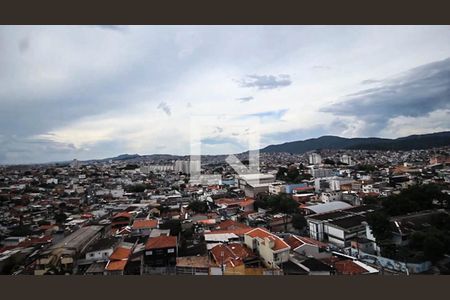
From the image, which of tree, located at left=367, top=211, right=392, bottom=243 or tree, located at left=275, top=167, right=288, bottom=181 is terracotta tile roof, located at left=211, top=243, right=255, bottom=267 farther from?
tree, located at left=275, top=167, right=288, bottom=181

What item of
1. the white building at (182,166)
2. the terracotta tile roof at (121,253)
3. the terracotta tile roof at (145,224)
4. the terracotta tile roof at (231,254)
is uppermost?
the white building at (182,166)

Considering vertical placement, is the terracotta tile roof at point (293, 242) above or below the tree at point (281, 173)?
below

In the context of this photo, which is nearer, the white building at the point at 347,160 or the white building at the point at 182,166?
the white building at the point at 182,166

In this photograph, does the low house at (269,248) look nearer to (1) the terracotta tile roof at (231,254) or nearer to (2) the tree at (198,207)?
(1) the terracotta tile roof at (231,254)

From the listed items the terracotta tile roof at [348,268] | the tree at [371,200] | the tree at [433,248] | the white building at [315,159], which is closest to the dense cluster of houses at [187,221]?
the terracotta tile roof at [348,268]

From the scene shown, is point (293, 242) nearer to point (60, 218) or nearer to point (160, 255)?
point (160, 255)

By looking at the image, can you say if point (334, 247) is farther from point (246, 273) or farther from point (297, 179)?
point (297, 179)

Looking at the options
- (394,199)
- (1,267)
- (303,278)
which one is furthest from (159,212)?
(394,199)

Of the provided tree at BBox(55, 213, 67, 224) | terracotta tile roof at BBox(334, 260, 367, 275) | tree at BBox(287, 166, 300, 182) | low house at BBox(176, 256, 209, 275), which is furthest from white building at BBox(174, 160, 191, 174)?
terracotta tile roof at BBox(334, 260, 367, 275)
